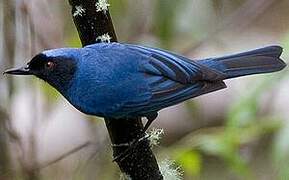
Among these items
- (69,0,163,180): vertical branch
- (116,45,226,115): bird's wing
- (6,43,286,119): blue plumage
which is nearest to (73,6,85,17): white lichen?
(69,0,163,180): vertical branch

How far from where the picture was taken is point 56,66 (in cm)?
203

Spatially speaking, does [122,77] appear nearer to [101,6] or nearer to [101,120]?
[101,6]

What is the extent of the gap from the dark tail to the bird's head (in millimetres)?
372

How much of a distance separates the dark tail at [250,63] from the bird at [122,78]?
1.0 inches

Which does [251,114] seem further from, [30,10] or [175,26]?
[30,10]

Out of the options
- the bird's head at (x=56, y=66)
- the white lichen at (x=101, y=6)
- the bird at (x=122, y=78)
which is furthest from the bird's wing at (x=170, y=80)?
the white lichen at (x=101, y=6)

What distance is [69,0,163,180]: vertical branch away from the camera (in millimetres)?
1795

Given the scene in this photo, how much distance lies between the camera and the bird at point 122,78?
2.00 meters

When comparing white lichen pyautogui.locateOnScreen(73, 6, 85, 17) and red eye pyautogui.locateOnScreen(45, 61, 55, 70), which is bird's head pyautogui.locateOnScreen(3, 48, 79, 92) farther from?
white lichen pyautogui.locateOnScreen(73, 6, 85, 17)

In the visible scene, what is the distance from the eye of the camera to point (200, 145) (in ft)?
8.48

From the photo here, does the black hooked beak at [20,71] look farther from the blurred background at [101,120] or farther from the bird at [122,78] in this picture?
the blurred background at [101,120]

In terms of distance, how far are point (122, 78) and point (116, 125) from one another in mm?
161

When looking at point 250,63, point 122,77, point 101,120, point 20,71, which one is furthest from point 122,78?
point 101,120

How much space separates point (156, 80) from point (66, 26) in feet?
5.03
